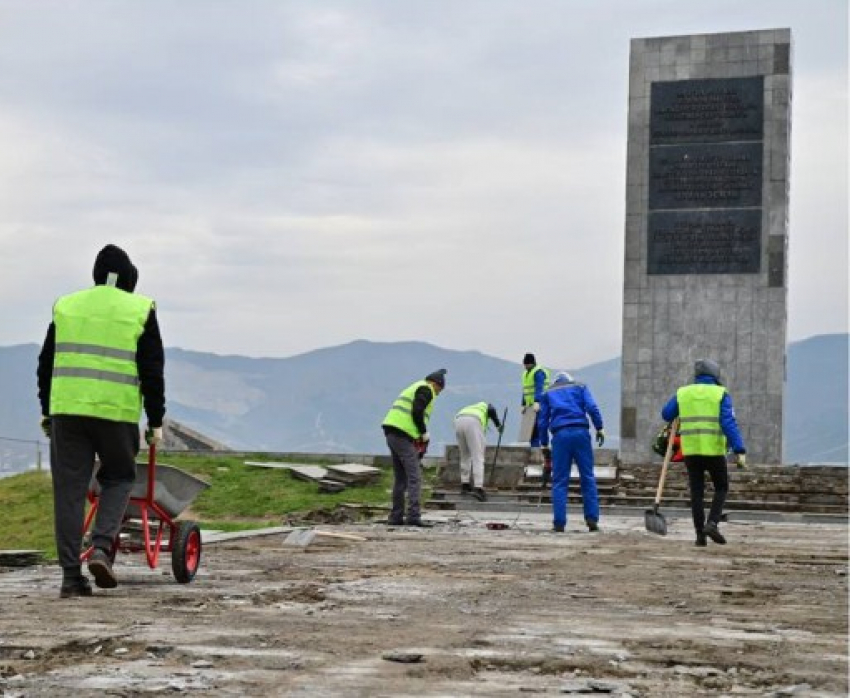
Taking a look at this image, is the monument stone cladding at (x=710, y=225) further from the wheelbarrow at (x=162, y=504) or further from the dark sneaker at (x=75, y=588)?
the dark sneaker at (x=75, y=588)

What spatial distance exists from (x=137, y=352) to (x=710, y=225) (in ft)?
72.3

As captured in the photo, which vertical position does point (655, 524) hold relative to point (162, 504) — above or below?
below

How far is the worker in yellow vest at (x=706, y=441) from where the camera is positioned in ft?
49.9

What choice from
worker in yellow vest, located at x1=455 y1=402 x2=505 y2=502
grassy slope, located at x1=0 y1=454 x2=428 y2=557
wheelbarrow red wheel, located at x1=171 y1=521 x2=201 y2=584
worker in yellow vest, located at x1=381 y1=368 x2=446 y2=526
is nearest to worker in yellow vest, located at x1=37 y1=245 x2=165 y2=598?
wheelbarrow red wheel, located at x1=171 y1=521 x2=201 y2=584

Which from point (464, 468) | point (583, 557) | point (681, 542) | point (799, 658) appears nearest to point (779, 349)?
point (464, 468)

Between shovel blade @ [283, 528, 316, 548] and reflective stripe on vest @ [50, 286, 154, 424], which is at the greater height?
reflective stripe on vest @ [50, 286, 154, 424]

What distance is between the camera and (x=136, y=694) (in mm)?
5074

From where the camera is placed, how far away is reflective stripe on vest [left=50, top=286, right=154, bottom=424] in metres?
9.04

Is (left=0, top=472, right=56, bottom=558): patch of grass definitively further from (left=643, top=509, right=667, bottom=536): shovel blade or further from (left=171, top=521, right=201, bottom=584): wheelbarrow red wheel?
(left=171, top=521, right=201, bottom=584): wheelbarrow red wheel

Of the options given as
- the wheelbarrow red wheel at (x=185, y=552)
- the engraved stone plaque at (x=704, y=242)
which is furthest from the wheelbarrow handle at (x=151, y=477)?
the engraved stone plaque at (x=704, y=242)

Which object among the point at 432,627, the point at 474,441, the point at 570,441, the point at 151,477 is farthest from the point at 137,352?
the point at 474,441

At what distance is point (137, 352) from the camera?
30.2 feet

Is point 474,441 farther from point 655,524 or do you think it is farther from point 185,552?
point 185,552

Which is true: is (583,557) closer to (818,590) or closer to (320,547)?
(320,547)
